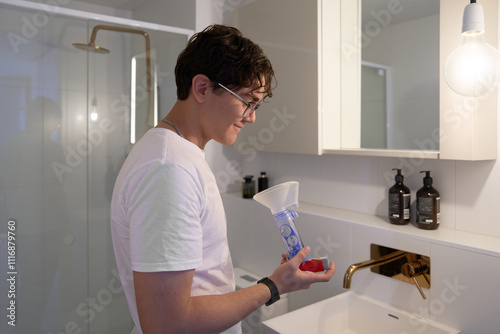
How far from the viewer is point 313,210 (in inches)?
66.0

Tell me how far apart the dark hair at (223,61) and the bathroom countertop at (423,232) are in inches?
30.1

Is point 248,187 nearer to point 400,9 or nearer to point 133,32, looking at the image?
point 133,32

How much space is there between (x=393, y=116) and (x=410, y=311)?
0.67 m

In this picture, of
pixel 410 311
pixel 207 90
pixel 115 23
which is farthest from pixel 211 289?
pixel 115 23

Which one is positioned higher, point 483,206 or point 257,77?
point 257,77

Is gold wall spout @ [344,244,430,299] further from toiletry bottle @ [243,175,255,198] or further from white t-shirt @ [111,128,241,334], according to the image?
toiletry bottle @ [243,175,255,198]

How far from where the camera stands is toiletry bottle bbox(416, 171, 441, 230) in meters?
1.28

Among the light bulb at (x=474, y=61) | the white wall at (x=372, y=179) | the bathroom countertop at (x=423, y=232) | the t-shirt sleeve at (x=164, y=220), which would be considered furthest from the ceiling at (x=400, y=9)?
the t-shirt sleeve at (x=164, y=220)

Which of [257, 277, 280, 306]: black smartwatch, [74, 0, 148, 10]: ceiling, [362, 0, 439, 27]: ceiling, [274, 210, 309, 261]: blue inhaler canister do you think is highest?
[74, 0, 148, 10]: ceiling

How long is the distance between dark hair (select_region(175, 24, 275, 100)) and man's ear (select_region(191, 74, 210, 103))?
0.01 metres

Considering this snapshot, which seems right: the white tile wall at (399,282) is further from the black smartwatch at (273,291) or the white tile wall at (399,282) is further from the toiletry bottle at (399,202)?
the black smartwatch at (273,291)

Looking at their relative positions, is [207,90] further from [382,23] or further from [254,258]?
[254,258]

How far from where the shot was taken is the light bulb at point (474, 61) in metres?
0.95

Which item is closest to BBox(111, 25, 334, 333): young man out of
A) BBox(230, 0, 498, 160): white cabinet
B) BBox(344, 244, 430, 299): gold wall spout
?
BBox(344, 244, 430, 299): gold wall spout
